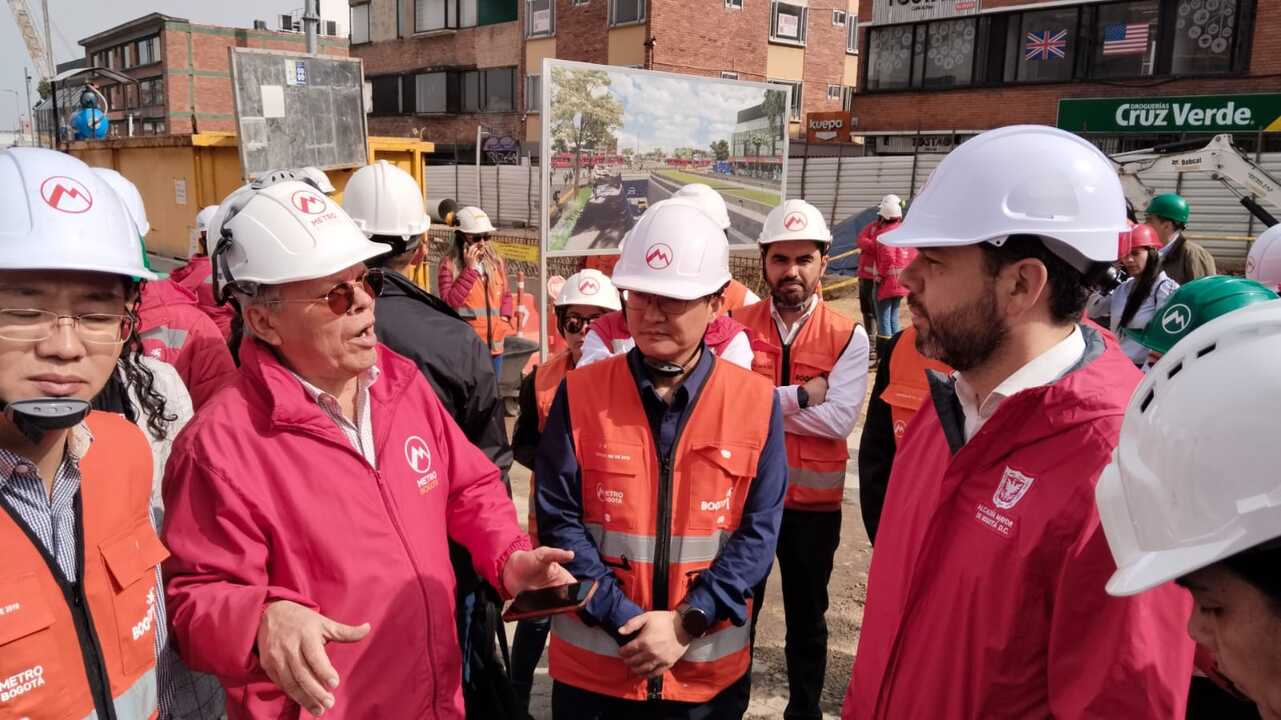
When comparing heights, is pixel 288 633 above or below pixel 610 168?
below

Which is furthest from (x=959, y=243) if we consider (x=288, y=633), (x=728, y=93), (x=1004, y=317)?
(x=728, y=93)

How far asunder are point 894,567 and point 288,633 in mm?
1351

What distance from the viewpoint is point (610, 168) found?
7574mm

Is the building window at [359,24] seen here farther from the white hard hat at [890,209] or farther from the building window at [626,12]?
the white hard hat at [890,209]

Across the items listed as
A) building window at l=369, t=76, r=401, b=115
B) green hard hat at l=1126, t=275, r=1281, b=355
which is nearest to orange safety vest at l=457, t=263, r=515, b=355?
green hard hat at l=1126, t=275, r=1281, b=355

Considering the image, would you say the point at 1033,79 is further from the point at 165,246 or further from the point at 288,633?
the point at 288,633

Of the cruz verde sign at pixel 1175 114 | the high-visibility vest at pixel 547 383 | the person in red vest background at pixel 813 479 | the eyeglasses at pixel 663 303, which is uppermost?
the cruz verde sign at pixel 1175 114

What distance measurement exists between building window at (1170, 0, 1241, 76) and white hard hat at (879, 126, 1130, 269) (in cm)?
2689

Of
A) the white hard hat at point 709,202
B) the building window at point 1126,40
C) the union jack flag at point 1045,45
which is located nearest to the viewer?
the white hard hat at point 709,202

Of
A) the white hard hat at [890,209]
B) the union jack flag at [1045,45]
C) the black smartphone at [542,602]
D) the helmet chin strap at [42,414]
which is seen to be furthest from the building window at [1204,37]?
the helmet chin strap at [42,414]

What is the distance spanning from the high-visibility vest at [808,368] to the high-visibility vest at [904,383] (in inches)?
24.3

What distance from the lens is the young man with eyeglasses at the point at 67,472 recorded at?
151 centimetres

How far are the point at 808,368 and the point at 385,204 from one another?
2.07 meters

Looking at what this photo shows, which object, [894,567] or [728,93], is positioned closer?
[894,567]
